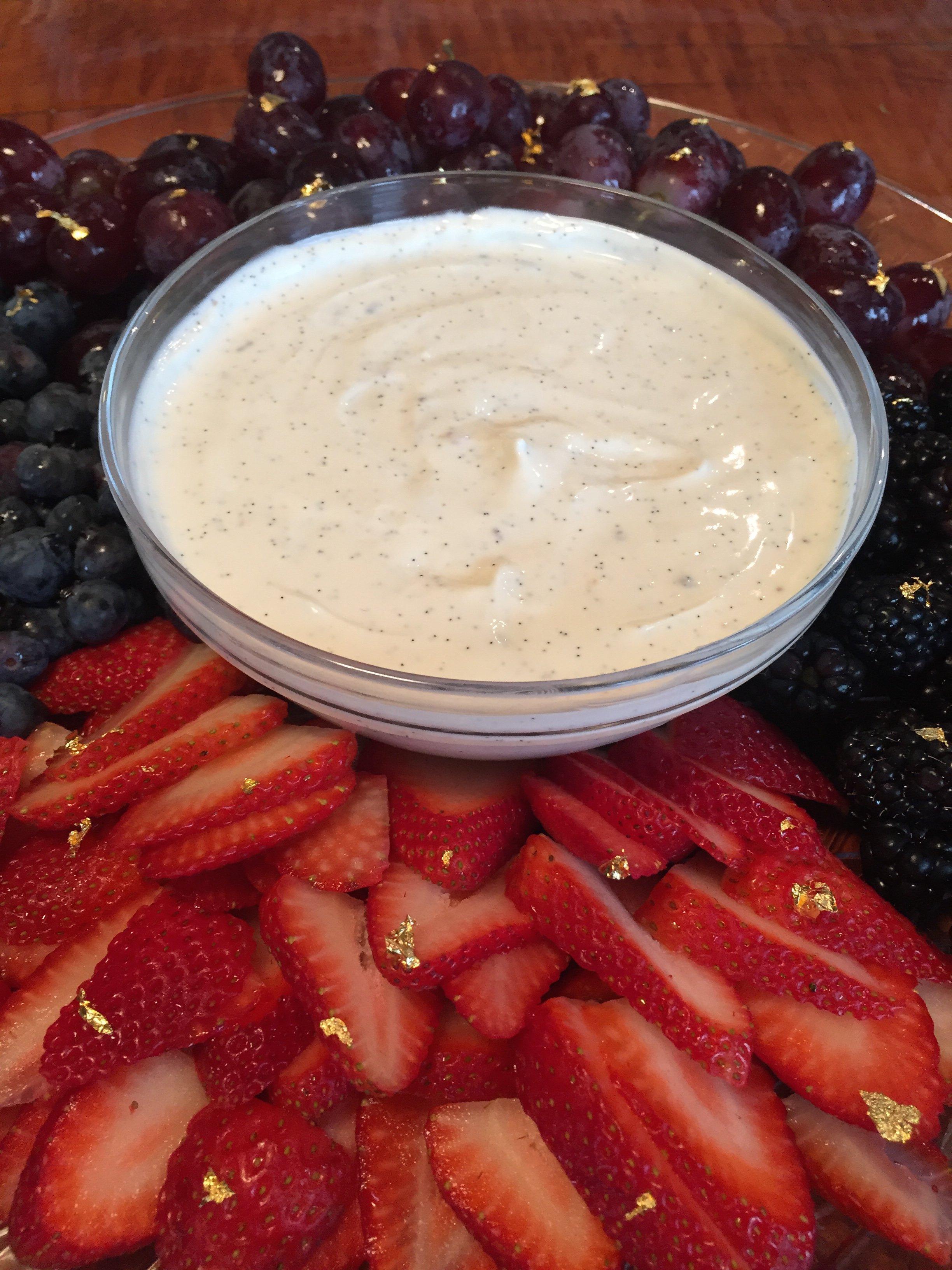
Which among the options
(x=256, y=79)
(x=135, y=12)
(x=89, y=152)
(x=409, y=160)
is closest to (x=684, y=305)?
(x=409, y=160)

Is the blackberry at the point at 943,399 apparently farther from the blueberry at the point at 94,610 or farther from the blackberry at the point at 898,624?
the blueberry at the point at 94,610

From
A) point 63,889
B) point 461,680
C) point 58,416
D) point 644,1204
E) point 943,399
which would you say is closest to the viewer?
point 644,1204

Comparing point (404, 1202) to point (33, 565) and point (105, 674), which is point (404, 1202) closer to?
point (105, 674)

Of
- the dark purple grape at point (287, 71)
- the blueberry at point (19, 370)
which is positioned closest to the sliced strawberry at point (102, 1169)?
the blueberry at point (19, 370)

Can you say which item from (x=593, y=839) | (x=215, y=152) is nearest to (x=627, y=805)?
(x=593, y=839)

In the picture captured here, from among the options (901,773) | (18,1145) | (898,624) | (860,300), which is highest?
(860,300)

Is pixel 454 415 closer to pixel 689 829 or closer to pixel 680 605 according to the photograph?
pixel 680 605

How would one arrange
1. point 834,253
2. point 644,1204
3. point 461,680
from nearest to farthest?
point 644,1204 → point 461,680 → point 834,253
